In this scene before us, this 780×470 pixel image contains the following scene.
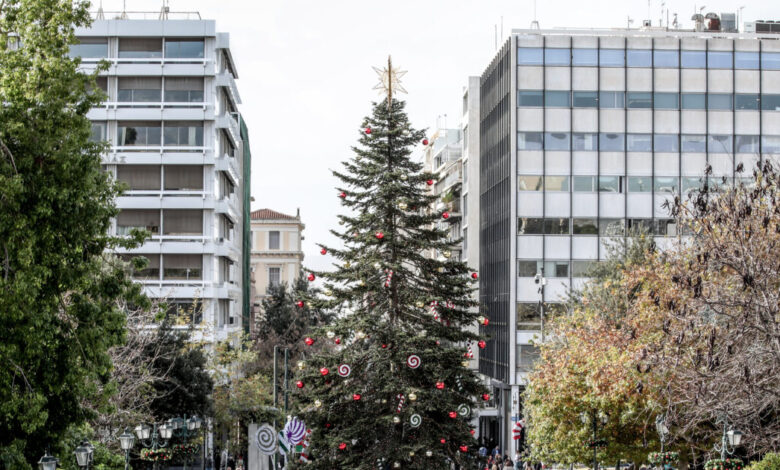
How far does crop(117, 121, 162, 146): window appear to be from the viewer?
191 ft

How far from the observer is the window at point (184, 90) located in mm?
58594

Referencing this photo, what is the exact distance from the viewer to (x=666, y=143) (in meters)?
64.1

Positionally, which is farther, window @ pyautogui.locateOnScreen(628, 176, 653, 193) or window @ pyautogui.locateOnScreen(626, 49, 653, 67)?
window @ pyautogui.locateOnScreen(628, 176, 653, 193)

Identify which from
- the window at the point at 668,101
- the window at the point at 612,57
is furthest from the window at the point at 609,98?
the window at the point at 668,101

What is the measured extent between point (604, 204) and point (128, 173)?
88.9 feet

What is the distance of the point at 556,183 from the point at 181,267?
22119 mm

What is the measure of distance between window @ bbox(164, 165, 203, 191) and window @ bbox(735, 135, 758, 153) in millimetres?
31071

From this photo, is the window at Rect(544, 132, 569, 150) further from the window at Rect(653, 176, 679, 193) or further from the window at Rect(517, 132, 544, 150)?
the window at Rect(653, 176, 679, 193)

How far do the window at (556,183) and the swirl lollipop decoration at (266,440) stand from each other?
3073cm

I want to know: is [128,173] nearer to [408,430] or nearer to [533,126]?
[533,126]

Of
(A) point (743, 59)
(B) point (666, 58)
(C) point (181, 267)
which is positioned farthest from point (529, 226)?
(C) point (181, 267)

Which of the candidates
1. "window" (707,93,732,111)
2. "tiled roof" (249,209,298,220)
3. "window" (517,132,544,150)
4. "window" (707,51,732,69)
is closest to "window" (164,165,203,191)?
"window" (517,132,544,150)

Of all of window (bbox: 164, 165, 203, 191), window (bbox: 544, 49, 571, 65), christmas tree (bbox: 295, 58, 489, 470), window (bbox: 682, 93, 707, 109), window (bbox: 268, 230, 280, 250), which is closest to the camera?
christmas tree (bbox: 295, 58, 489, 470)

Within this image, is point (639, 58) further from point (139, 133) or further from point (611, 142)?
point (139, 133)
